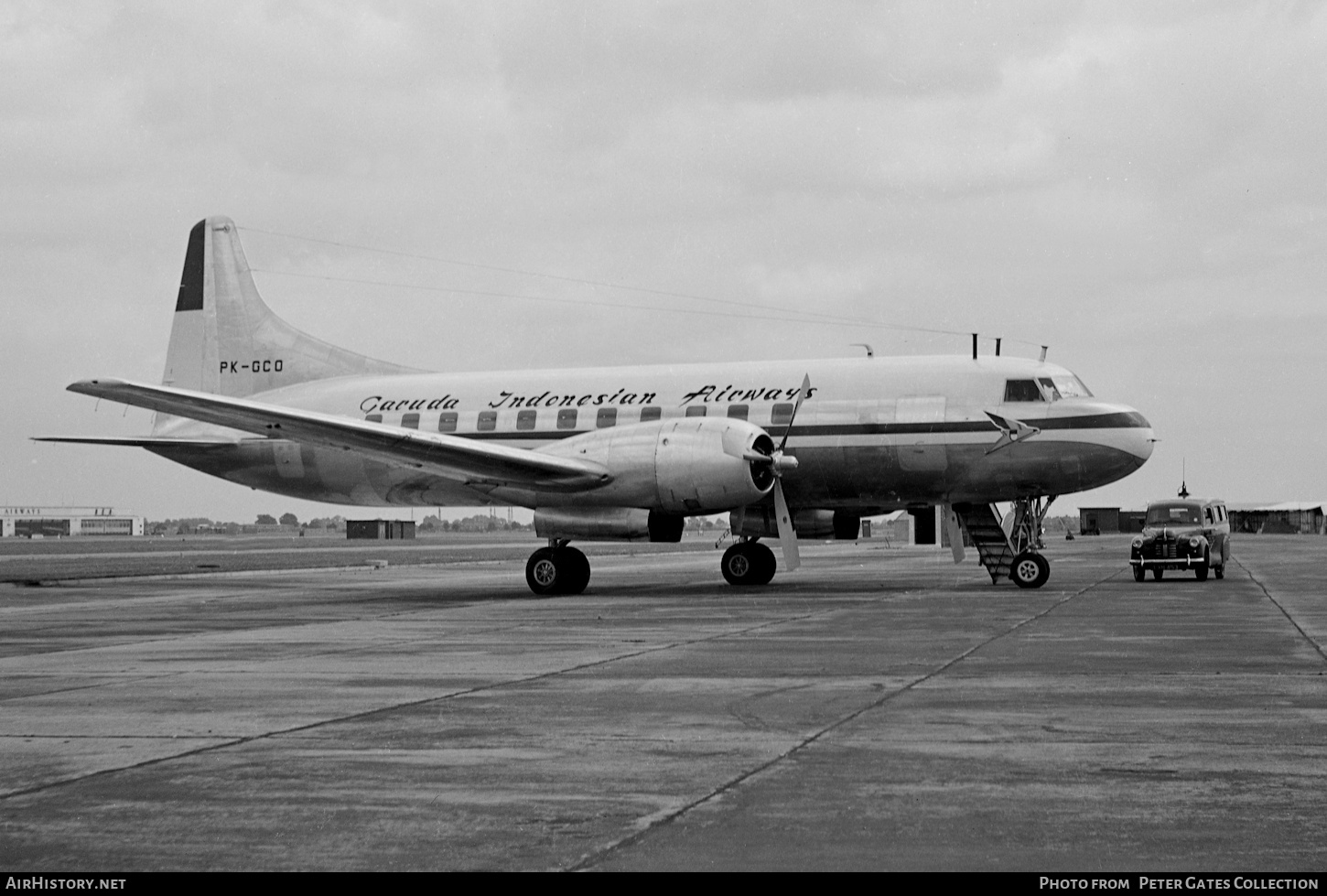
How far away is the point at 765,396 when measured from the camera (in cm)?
2811

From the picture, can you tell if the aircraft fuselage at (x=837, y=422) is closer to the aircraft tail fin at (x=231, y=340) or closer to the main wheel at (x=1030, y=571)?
the main wheel at (x=1030, y=571)

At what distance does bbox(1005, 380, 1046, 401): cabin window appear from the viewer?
27.1 meters

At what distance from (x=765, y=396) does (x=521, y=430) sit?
204 inches

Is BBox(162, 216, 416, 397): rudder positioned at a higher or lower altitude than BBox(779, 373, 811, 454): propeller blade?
higher

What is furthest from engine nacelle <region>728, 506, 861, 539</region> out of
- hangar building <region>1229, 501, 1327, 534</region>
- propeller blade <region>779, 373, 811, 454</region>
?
hangar building <region>1229, 501, 1327, 534</region>

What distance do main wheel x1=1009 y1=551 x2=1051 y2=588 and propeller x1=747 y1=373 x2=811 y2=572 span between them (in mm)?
4219

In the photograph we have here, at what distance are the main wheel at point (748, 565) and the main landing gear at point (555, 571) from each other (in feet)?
12.4

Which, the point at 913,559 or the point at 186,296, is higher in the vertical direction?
the point at 186,296

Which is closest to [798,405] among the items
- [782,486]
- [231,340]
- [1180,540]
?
[782,486]

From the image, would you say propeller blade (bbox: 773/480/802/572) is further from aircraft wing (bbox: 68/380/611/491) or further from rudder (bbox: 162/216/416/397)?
rudder (bbox: 162/216/416/397)

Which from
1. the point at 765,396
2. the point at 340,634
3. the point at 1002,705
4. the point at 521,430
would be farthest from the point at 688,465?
the point at 1002,705

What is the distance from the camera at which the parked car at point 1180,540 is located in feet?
106

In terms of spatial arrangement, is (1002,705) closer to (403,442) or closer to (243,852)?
(243,852)
